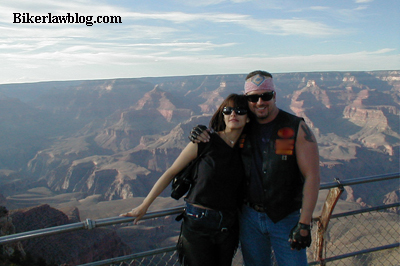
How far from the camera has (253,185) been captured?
2.80 m

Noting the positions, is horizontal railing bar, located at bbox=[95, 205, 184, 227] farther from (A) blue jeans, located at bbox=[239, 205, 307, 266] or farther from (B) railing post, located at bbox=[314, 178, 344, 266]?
(B) railing post, located at bbox=[314, 178, 344, 266]

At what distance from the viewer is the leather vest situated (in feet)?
8.77

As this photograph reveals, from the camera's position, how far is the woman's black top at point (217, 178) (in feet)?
8.95

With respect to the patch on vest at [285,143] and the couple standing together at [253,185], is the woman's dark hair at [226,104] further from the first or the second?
the patch on vest at [285,143]

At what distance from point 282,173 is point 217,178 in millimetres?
565

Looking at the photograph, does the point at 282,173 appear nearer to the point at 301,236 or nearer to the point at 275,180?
the point at 275,180

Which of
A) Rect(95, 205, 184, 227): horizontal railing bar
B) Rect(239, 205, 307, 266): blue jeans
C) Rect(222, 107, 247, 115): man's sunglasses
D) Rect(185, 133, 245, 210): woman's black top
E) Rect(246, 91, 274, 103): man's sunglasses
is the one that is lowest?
Rect(239, 205, 307, 266): blue jeans

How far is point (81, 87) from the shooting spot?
146625 millimetres

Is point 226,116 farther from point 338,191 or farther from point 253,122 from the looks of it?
point 338,191

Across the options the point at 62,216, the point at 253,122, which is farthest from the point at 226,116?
the point at 62,216

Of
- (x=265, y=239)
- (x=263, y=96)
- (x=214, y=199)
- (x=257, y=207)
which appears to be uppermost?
(x=263, y=96)

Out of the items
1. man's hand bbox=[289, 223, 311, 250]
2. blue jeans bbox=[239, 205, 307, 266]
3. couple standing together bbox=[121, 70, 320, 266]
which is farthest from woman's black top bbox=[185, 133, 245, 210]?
→ man's hand bbox=[289, 223, 311, 250]

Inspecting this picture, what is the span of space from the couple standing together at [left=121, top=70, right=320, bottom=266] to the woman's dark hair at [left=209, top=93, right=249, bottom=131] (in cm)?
1

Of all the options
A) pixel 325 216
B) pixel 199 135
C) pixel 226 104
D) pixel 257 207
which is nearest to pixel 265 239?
pixel 257 207
